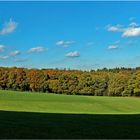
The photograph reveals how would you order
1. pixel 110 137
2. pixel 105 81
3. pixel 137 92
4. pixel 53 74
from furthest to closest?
pixel 53 74 → pixel 105 81 → pixel 137 92 → pixel 110 137

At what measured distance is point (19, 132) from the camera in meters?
15.8

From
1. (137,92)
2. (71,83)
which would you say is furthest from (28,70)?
(137,92)

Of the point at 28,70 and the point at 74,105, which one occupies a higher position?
the point at 28,70

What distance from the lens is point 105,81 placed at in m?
125

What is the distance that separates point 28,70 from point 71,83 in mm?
19131

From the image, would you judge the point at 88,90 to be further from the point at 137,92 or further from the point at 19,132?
the point at 19,132

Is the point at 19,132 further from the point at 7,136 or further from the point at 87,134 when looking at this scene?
the point at 87,134

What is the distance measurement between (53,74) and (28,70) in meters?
10.8

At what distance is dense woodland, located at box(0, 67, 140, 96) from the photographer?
11825 cm

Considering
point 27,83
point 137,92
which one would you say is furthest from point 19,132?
point 27,83

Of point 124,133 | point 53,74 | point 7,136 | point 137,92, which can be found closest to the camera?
point 7,136

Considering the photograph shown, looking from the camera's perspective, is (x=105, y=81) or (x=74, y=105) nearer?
(x=74, y=105)

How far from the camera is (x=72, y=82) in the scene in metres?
128

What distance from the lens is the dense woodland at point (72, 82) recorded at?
11825 centimetres
